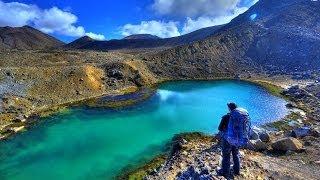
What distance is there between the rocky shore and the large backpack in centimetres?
303

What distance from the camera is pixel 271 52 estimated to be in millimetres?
112688

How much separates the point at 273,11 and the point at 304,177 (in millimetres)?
138540

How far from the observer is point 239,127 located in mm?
20172

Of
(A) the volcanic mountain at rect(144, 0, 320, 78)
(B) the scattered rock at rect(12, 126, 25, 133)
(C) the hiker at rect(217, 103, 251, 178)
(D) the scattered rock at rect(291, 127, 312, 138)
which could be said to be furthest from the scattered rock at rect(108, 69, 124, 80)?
(C) the hiker at rect(217, 103, 251, 178)

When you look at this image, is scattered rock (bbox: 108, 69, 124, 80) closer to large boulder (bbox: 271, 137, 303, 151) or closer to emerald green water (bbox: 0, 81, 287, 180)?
emerald green water (bbox: 0, 81, 287, 180)

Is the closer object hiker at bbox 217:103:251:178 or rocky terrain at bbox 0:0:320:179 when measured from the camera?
hiker at bbox 217:103:251:178

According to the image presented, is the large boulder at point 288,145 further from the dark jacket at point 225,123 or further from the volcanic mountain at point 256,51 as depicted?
the volcanic mountain at point 256,51

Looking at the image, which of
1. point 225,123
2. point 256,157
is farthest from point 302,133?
point 225,123

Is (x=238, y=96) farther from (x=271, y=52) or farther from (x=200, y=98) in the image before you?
(x=271, y=52)

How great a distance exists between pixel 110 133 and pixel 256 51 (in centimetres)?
7790

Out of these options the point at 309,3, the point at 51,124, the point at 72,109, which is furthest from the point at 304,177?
the point at 309,3

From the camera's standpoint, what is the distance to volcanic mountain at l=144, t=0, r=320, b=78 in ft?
329

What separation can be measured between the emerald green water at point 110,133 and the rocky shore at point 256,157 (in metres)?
2.66

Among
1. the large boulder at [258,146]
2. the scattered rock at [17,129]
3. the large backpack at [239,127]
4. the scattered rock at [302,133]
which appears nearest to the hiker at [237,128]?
the large backpack at [239,127]
